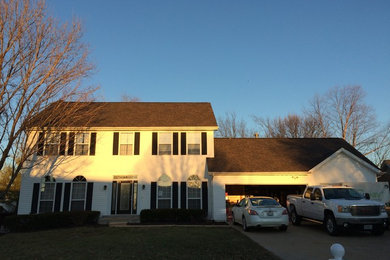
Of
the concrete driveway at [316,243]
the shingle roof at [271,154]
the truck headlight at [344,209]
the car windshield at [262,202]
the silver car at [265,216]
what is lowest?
the concrete driveway at [316,243]

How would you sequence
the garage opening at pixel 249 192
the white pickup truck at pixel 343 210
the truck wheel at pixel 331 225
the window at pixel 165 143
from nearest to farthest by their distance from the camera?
1. the white pickup truck at pixel 343 210
2. the truck wheel at pixel 331 225
3. the window at pixel 165 143
4. the garage opening at pixel 249 192

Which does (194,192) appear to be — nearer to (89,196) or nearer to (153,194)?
(153,194)

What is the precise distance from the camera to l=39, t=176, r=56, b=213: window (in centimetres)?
1680

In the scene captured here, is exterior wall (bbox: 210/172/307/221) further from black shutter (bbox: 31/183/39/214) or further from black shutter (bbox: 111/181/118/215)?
black shutter (bbox: 31/183/39/214)

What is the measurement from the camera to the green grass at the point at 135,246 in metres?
7.72

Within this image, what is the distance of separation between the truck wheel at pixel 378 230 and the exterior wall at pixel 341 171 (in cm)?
558

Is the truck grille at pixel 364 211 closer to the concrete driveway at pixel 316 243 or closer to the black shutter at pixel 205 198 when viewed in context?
the concrete driveway at pixel 316 243

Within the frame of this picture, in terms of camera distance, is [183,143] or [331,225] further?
[183,143]

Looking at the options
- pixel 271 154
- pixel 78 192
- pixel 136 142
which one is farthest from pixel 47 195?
pixel 271 154

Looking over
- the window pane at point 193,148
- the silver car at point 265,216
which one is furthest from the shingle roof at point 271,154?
Answer: the silver car at point 265,216

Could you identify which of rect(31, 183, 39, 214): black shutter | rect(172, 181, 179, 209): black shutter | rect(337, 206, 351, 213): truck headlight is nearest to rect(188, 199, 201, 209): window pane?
rect(172, 181, 179, 209): black shutter

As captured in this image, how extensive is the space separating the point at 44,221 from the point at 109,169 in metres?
4.55

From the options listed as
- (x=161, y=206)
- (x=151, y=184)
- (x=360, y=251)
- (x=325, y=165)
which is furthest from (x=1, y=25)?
(x=325, y=165)

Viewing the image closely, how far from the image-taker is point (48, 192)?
55.9ft
